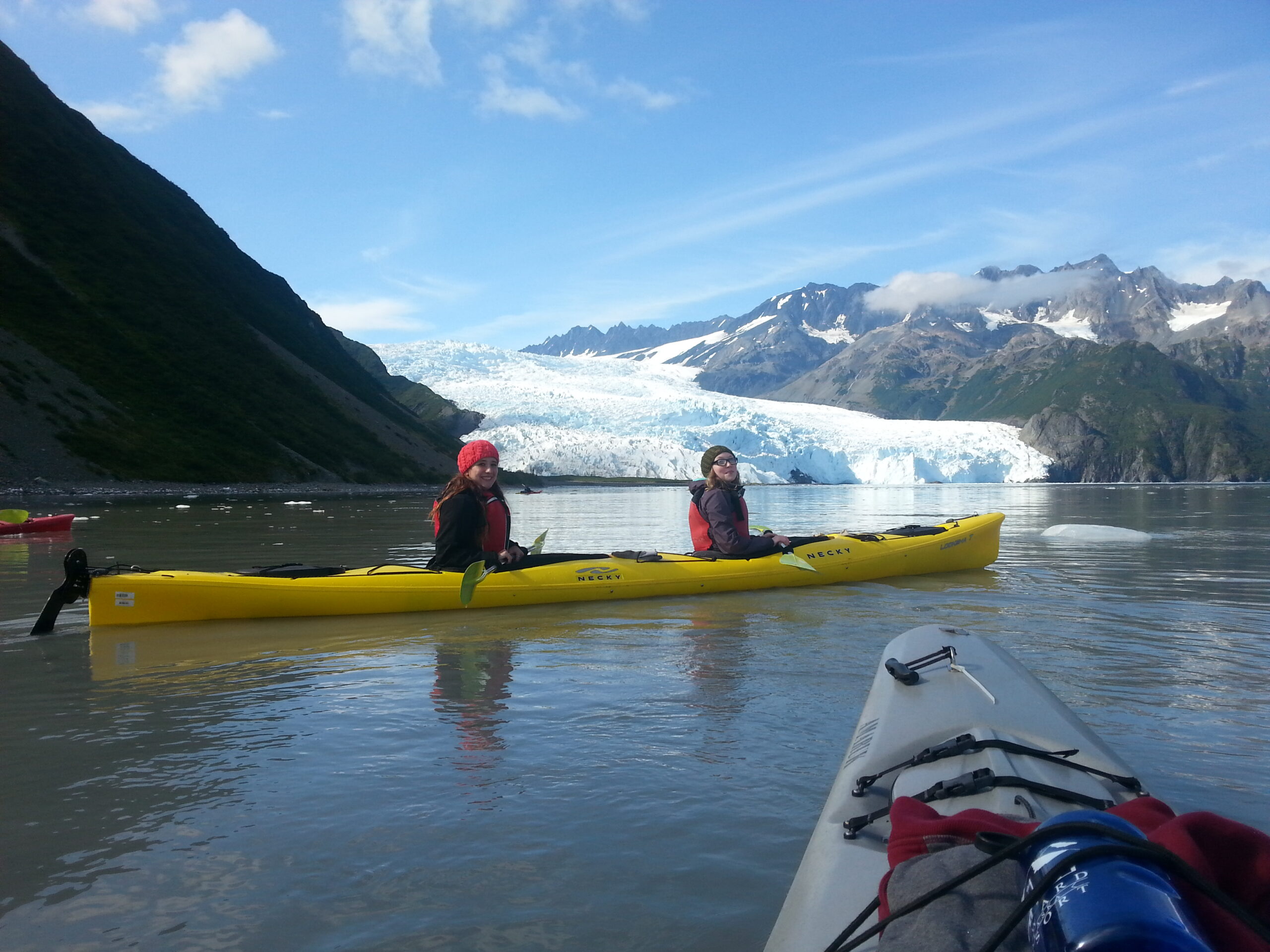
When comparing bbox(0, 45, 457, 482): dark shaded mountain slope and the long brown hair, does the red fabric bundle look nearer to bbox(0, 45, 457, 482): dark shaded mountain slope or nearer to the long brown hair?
the long brown hair

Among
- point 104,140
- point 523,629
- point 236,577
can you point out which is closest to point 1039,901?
point 523,629

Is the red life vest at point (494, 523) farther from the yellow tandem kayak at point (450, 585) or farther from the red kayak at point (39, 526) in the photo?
the red kayak at point (39, 526)

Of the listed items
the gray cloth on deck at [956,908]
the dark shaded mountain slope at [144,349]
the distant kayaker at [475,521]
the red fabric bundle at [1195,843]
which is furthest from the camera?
the dark shaded mountain slope at [144,349]

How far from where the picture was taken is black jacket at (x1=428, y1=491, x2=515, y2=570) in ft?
26.2

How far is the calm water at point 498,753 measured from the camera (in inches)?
104

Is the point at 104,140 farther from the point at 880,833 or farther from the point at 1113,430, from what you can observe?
the point at 1113,430

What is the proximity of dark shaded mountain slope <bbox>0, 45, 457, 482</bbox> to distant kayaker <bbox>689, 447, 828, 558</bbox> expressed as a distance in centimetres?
3216

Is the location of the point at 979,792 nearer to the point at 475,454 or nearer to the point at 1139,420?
the point at 475,454

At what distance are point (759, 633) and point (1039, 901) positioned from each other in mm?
5632

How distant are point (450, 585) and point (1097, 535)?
1343 cm

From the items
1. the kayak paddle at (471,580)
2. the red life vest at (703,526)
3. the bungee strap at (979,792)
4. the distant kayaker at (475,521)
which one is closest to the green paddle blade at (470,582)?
the kayak paddle at (471,580)

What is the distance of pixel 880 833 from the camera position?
240 cm

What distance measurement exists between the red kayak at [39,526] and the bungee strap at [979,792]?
1808cm

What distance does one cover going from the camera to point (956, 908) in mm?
1604
